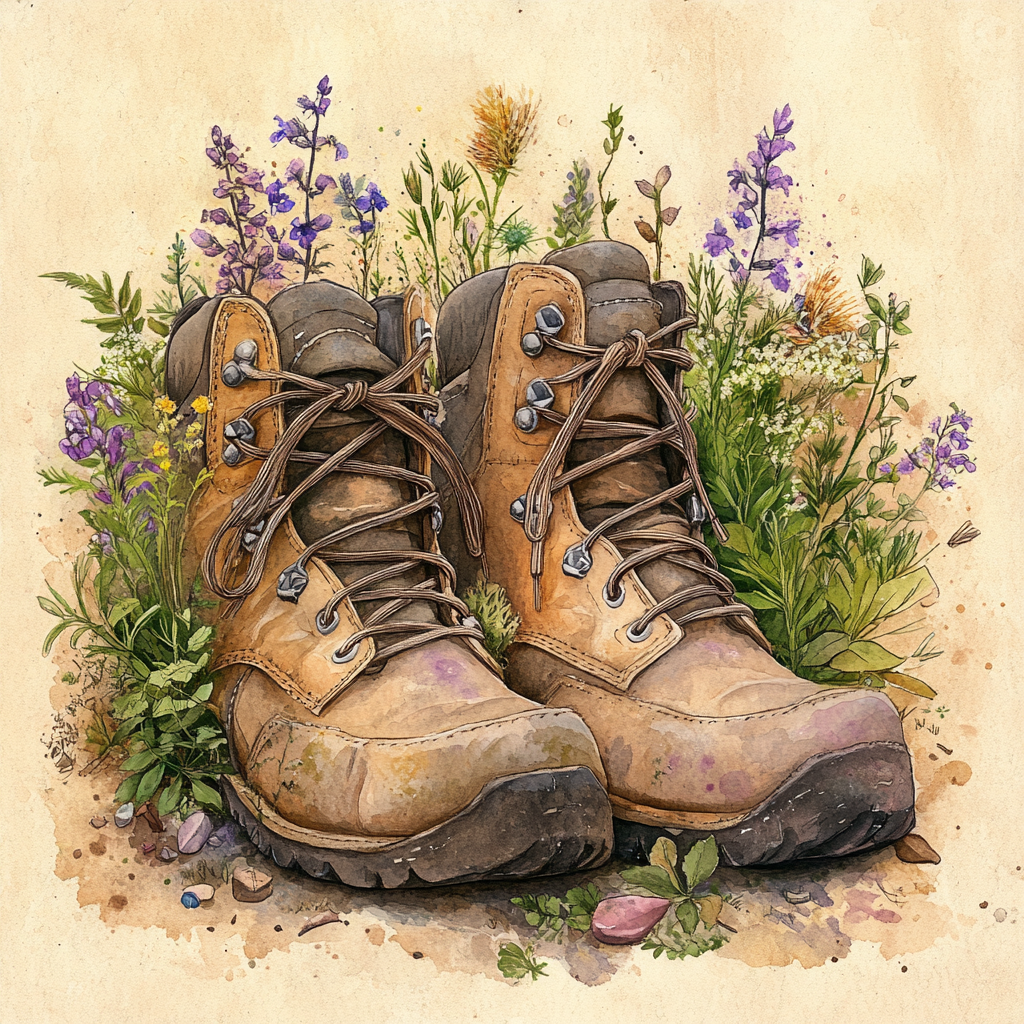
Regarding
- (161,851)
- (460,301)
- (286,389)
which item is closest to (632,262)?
(460,301)

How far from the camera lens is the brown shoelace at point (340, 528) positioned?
6.27 ft

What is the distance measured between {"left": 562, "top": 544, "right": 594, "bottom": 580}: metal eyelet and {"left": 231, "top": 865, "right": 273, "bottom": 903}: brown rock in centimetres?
80

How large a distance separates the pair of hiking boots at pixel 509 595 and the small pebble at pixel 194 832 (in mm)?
82

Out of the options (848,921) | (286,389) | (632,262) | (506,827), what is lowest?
(848,921)

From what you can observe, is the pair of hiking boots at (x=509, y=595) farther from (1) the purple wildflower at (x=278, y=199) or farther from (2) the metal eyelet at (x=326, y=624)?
(1) the purple wildflower at (x=278, y=199)

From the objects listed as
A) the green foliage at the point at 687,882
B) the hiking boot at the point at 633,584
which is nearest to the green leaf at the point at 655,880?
the green foliage at the point at 687,882

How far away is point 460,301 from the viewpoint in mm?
2211

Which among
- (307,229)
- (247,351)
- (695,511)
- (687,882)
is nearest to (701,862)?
(687,882)

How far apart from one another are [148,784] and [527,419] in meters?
1.02

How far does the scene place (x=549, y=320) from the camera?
210cm

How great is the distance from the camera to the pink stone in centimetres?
165

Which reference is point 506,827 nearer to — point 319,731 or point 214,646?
point 319,731

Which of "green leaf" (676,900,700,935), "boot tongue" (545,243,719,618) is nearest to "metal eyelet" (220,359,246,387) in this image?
"boot tongue" (545,243,719,618)

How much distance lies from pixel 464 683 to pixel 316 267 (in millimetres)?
1456
